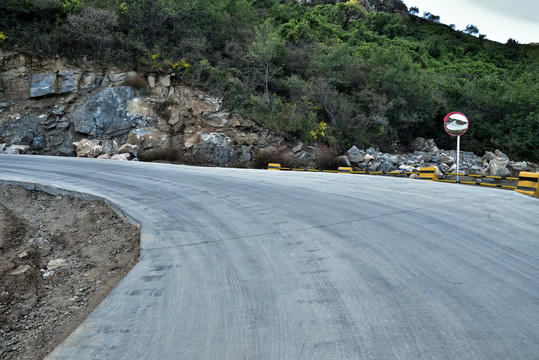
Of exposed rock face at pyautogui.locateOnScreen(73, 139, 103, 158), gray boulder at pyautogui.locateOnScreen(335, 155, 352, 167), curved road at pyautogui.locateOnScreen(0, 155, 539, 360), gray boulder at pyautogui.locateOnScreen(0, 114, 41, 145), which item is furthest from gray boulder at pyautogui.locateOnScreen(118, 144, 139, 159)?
curved road at pyautogui.locateOnScreen(0, 155, 539, 360)

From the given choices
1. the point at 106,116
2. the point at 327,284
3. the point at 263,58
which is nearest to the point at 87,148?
the point at 106,116

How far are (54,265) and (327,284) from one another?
410 centimetres

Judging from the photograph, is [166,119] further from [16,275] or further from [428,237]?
[428,237]

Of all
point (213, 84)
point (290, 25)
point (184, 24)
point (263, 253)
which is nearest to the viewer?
point (263, 253)

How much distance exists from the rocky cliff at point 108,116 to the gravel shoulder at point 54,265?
1182 centimetres

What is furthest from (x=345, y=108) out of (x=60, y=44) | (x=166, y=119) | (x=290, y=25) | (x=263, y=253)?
(x=263, y=253)

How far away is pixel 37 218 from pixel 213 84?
16.7 m

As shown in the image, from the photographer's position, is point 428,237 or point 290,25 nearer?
point 428,237

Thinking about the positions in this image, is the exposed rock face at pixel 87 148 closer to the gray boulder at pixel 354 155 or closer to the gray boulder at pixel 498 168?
the gray boulder at pixel 354 155

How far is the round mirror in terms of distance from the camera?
12.7 m

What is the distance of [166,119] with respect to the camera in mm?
20469

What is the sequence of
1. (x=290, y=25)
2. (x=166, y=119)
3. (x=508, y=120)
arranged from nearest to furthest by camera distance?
(x=166, y=119), (x=508, y=120), (x=290, y=25)

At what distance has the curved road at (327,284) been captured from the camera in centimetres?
240

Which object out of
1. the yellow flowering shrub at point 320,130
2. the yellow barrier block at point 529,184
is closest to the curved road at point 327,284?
the yellow barrier block at point 529,184
